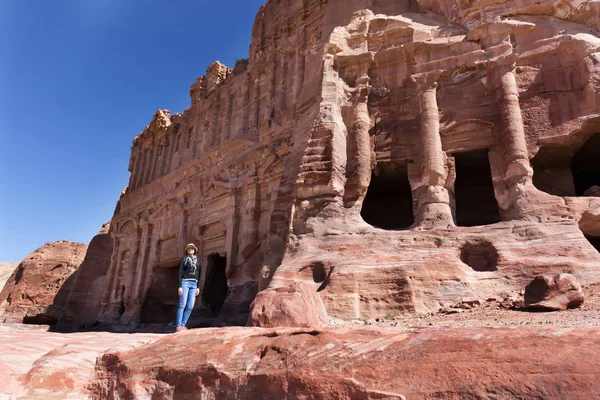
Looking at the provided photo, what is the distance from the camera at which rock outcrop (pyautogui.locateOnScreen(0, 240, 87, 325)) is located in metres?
26.0

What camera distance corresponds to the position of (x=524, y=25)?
411 inches

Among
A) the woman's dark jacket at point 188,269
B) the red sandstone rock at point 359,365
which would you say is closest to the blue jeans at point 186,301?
the woman's dark jacket at point 188,269

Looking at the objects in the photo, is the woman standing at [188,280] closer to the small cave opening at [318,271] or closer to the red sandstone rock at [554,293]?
the small cave opening at [318,271]

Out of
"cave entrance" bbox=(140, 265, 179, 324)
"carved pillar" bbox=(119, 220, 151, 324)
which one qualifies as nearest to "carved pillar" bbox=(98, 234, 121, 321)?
"carved pillar" bbox=(119, 220, 151, 324)

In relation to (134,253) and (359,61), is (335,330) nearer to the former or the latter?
(359,61)

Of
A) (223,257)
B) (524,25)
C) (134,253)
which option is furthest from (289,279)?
(134,253)

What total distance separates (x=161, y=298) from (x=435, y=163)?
1628 cm

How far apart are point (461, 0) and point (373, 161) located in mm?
5149

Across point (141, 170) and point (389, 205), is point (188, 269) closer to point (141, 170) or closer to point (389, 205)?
point (389, 205)

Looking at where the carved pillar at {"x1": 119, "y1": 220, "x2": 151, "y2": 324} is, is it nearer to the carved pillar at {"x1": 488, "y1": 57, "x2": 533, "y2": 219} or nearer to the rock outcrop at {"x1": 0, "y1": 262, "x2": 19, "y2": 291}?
the carved pillar at {"x1": 488, "y1": 57, "x2": 533, "y2": 219}

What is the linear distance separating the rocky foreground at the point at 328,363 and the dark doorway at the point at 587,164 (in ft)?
18.6

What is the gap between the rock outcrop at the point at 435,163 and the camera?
780 centimetres

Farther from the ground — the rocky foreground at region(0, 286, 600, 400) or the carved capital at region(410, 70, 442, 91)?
the carved capital at region(410, 70, 442, 91)

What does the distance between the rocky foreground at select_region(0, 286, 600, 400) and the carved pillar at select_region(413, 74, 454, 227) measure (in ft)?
11.1
